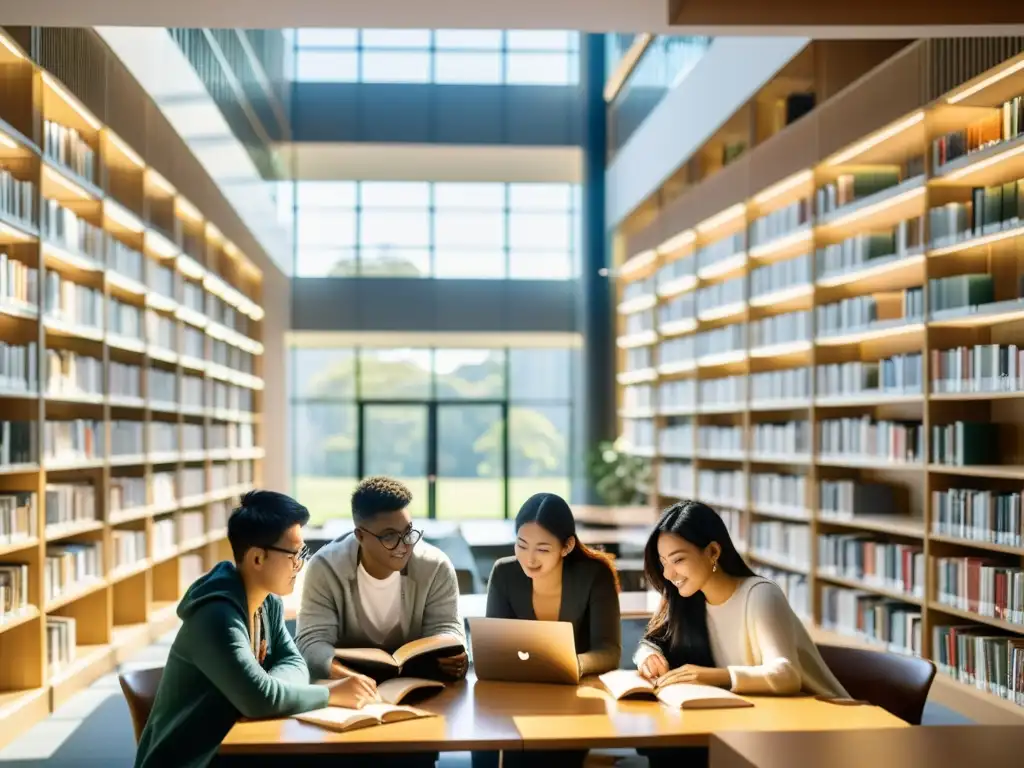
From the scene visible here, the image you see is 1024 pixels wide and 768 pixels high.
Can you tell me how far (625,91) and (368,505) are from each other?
1224 centimetres

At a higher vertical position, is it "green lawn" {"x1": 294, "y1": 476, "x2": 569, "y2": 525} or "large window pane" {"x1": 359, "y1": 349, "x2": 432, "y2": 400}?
"large window pane" {"x1": 359, "y1": 349, "x2": 432, "y2": 400}

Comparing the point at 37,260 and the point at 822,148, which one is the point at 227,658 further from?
the point at 822,148

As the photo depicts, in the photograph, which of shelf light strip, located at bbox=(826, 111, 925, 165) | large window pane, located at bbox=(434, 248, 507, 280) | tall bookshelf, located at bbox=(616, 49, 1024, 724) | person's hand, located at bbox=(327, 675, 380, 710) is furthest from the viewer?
large window pane, located at bbox=(434, 248, 507, 280)

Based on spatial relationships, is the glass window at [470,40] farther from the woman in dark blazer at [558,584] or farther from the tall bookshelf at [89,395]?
the woman in dark blazer at [558,584]

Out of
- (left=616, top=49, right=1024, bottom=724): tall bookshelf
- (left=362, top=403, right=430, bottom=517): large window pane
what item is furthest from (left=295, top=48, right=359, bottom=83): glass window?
(left=616, top=49, right=1024, bottom=724): tall bookshelf

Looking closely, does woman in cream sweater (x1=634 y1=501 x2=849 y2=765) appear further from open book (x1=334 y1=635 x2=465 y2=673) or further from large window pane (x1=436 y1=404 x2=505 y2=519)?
large window pane (x1=436 y1=404 x2=505 y2=519)

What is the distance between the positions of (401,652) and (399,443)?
46.1ft

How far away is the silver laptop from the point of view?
138 inches

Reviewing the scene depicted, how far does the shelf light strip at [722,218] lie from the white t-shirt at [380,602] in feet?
22.1

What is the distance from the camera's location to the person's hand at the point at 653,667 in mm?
3568

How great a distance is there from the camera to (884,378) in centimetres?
756

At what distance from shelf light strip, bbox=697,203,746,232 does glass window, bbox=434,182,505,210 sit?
6.53 metres

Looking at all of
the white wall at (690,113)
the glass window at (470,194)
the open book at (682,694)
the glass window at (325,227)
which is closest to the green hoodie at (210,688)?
the open book at (682,694)

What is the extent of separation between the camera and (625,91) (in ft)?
49.7
